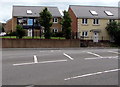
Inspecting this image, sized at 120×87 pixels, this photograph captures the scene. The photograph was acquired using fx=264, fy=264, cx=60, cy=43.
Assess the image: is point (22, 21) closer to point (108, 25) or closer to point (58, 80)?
point (108, 25)

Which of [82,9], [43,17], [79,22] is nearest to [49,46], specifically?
[43,17]

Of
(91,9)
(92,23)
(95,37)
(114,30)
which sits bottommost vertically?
(95,37)

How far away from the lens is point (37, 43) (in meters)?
34.3

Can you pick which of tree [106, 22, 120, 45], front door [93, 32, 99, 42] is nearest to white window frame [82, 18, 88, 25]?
front door [93, 32, 99, 42]

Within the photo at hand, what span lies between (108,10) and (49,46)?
24.9m

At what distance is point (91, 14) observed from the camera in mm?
52406

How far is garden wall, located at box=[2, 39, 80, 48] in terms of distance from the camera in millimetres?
32875

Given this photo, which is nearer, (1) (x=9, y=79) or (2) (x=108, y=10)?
(1) (x=9, y=79)

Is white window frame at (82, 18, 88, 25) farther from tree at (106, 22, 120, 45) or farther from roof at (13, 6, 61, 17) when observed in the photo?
roof at (13, 6, 61, 17)

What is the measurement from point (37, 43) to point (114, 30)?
63.2 ft

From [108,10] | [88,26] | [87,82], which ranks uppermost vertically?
[108,10]

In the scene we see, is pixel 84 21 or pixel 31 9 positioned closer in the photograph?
pixel 84 21

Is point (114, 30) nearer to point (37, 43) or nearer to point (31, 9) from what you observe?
point (37, 43)

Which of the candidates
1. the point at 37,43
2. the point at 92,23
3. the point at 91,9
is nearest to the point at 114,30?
the point at 92,23
